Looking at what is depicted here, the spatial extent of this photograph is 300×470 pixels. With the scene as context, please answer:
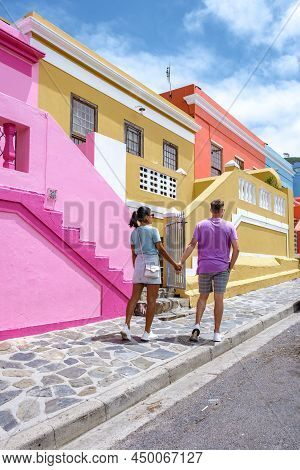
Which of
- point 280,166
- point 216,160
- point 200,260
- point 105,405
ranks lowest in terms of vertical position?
point 105,405

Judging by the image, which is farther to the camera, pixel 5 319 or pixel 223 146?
pixel 223 146

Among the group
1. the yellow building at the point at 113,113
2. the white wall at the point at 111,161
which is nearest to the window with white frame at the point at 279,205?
the yellow building at the point at 113,113

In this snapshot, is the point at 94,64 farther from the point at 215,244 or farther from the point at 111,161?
the point at 215,244

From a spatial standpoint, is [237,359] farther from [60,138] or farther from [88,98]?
[88,98]

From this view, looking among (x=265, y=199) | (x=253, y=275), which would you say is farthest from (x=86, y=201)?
(x=265, y=199)

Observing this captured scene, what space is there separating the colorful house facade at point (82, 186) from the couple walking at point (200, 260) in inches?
46.3

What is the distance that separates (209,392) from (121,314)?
121 inches

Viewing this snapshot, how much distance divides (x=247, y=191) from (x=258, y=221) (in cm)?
108

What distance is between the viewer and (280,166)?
23.5m

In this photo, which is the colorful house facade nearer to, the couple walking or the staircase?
the staircase

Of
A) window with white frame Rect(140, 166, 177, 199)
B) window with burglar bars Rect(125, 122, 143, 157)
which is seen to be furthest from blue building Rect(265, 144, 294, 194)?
window with white frame Rect(140, 166, 177, 199)

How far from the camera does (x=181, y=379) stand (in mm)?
3963

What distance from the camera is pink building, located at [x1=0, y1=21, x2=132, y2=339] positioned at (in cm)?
492
